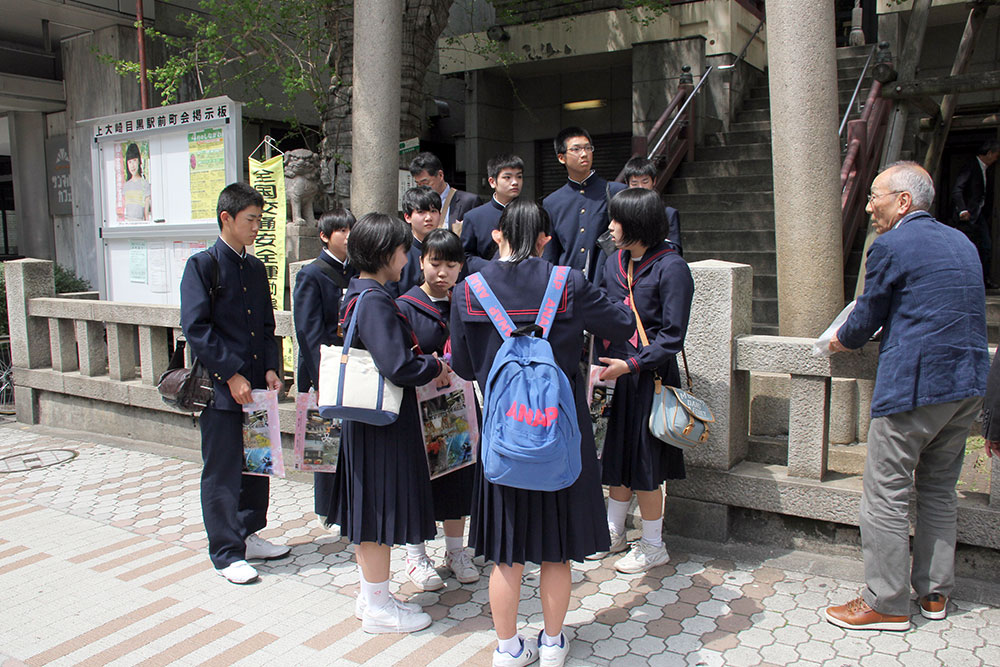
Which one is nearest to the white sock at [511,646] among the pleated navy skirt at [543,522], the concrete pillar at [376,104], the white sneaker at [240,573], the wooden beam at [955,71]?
the pleated navy skirt at [543,522]

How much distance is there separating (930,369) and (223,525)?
3364 mm

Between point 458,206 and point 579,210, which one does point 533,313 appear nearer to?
point 579,210

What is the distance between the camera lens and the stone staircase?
8.56m

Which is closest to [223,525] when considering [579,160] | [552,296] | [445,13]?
[552,296]

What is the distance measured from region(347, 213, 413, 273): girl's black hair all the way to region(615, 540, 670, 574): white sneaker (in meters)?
1.95

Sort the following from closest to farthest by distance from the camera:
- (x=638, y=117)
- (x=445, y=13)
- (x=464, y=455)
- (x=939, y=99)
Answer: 1. (x=464, y=455)
2. (x=445, y=13)
3. (x=939, y=99)
4. (x=638, y=117)

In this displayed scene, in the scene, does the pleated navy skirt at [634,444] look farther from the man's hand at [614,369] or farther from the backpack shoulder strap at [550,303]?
the backpack shoulder strap at [550,303]

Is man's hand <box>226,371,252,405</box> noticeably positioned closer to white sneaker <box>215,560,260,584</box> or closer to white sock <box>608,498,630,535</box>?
white sneaker <box>215,560,260,584</box>

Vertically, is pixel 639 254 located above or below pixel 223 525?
above

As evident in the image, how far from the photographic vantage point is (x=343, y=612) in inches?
147

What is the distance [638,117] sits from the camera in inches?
461

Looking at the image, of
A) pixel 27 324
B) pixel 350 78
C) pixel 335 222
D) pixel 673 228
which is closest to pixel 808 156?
pixel 673 228

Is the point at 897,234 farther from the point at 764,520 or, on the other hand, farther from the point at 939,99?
the point at 939,99

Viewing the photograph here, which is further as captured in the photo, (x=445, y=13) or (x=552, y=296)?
(x=445, y=13)
